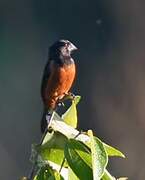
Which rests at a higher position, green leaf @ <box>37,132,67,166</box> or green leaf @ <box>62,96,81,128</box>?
green leaf @ <box>62,96,81,128</box>

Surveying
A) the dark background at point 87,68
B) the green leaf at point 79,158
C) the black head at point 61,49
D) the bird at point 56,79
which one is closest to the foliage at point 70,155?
the green leaf at point 79,158

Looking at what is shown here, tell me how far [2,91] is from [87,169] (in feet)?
15.2

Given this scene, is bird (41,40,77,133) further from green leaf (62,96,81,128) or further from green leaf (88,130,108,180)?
green leaf (88,130,108,180)

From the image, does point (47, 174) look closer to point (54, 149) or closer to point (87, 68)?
point (54, 149)

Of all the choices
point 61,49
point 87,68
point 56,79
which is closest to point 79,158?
point 56,79

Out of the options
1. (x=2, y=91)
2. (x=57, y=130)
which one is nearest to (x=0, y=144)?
(x=2, y=91)

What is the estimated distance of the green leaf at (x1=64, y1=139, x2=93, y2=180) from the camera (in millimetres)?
989

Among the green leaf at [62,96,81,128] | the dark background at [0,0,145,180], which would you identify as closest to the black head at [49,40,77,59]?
the green leaf at [62,96,81,128]

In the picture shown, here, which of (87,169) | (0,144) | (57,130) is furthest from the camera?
(0,144)

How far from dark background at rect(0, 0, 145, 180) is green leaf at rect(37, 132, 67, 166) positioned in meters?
4.45

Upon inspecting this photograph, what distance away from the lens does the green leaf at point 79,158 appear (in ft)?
3.25

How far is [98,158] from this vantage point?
3.26ft

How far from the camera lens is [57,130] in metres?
1.10

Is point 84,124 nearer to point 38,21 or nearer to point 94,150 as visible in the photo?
point 38,21
